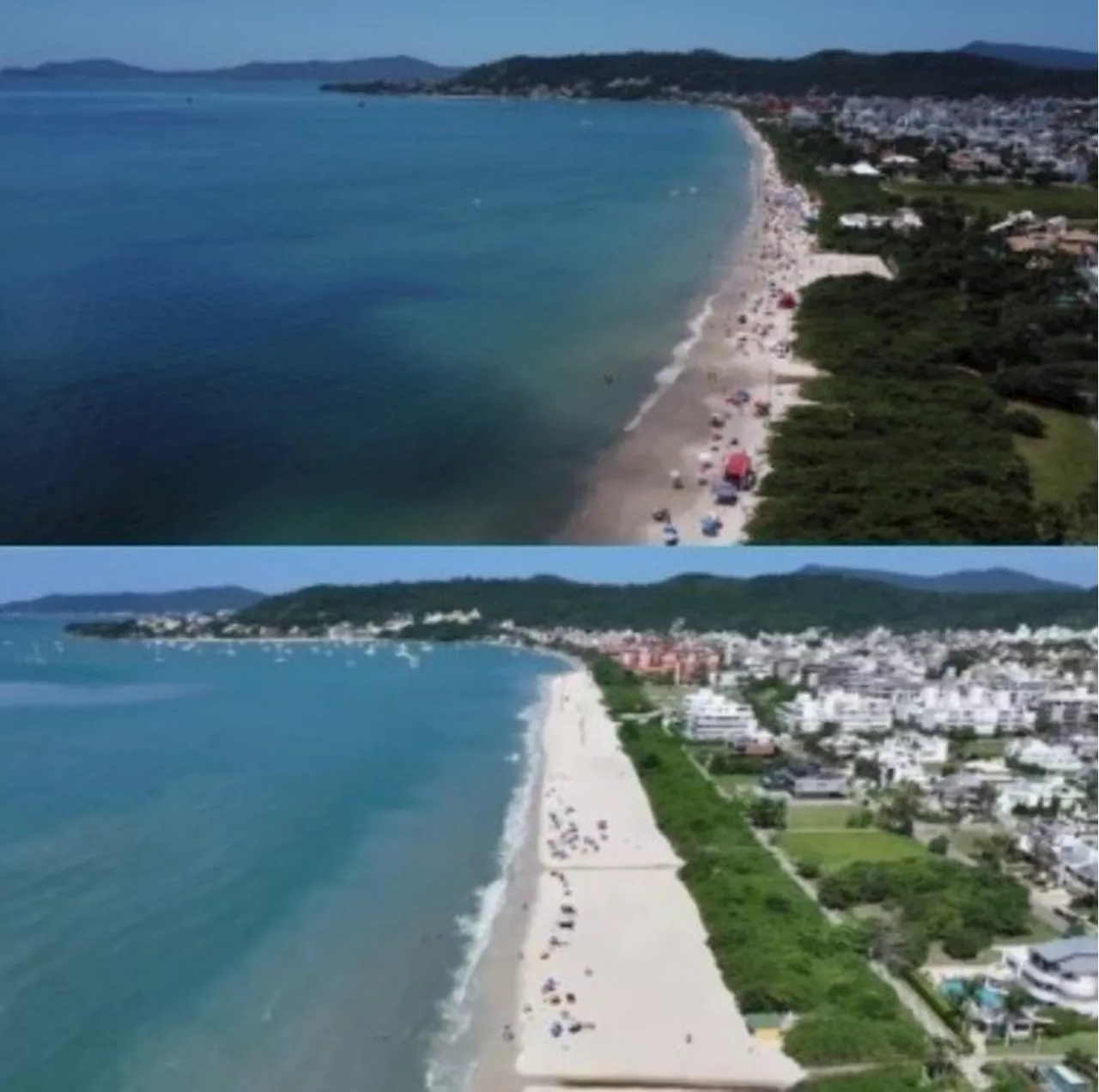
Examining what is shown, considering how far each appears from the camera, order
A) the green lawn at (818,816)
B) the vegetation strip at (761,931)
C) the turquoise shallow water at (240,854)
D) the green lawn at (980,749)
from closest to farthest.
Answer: the vegetation strip at (761,931)
the turquoise shallow water at (240,854)
the green lawn at (818,816)
the green lawn at (980,749)

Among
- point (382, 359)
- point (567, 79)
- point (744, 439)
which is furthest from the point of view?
point (567, 79)

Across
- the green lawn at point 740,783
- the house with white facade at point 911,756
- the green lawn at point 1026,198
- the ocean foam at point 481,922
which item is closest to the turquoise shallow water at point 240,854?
the ocean foam at point 481,922

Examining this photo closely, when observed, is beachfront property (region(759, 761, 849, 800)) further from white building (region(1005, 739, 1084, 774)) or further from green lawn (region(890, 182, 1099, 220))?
green lawn (region(890, 182, 1099, 220))

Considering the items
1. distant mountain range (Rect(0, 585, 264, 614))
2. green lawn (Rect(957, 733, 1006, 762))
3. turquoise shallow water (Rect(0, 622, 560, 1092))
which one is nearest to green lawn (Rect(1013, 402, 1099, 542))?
green lawn (Rect(957, 733, 1006, 762))

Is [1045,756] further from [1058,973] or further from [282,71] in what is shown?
[282,71]

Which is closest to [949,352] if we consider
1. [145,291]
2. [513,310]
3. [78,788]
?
[513,310]

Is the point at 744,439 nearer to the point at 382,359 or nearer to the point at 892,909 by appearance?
the point at 382,359

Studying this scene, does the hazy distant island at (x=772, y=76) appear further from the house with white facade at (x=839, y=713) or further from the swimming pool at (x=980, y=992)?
the swimming pool at (x=980, y=992)
